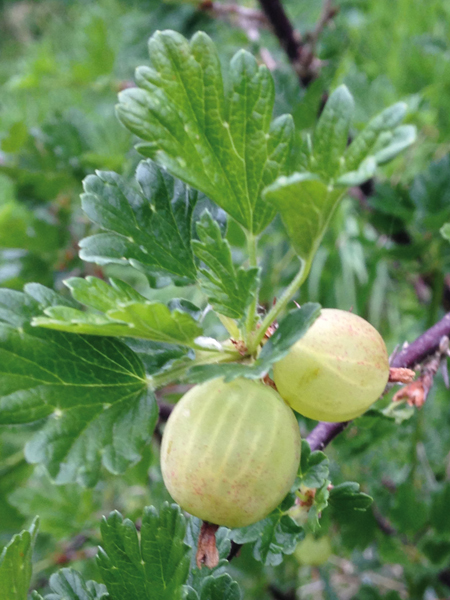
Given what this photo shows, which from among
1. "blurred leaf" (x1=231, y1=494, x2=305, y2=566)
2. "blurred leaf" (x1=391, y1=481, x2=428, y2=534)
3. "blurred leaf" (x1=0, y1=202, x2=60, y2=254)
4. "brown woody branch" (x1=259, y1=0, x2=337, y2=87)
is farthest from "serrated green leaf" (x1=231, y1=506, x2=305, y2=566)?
"brown woody branch" (x1=259, y1=0, x2=337, y2=87)

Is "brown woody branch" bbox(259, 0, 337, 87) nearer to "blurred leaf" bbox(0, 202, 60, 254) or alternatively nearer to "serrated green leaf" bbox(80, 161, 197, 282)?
"blurred leaf" bbox(0, 202, 60, 254)

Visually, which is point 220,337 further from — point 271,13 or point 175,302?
point 271,13

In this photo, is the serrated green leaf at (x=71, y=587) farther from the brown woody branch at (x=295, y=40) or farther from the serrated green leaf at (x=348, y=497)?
the brown woody branch at (x=295, y=40)

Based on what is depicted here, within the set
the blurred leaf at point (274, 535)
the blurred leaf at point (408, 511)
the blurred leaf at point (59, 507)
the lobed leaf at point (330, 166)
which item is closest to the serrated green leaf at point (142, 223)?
the lobed leaf at point (330, 166)

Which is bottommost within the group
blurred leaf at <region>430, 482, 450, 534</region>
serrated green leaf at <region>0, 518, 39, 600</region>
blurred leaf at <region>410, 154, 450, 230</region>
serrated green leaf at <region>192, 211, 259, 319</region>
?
blurred leaf at <region>430, 482, 450, 534</region>

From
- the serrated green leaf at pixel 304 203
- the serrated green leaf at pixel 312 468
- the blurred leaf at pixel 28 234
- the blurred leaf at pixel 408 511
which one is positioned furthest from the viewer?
the blurred leaf at pixel 28 234

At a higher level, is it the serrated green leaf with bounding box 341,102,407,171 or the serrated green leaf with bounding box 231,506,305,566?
the serrated green leaf with bounding box 341,102,407,171

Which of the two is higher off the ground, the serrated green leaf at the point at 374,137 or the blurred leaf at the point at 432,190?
the serrated green leaf at the point at 374,137

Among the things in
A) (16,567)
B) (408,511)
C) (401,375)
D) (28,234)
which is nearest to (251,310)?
(401,375)
